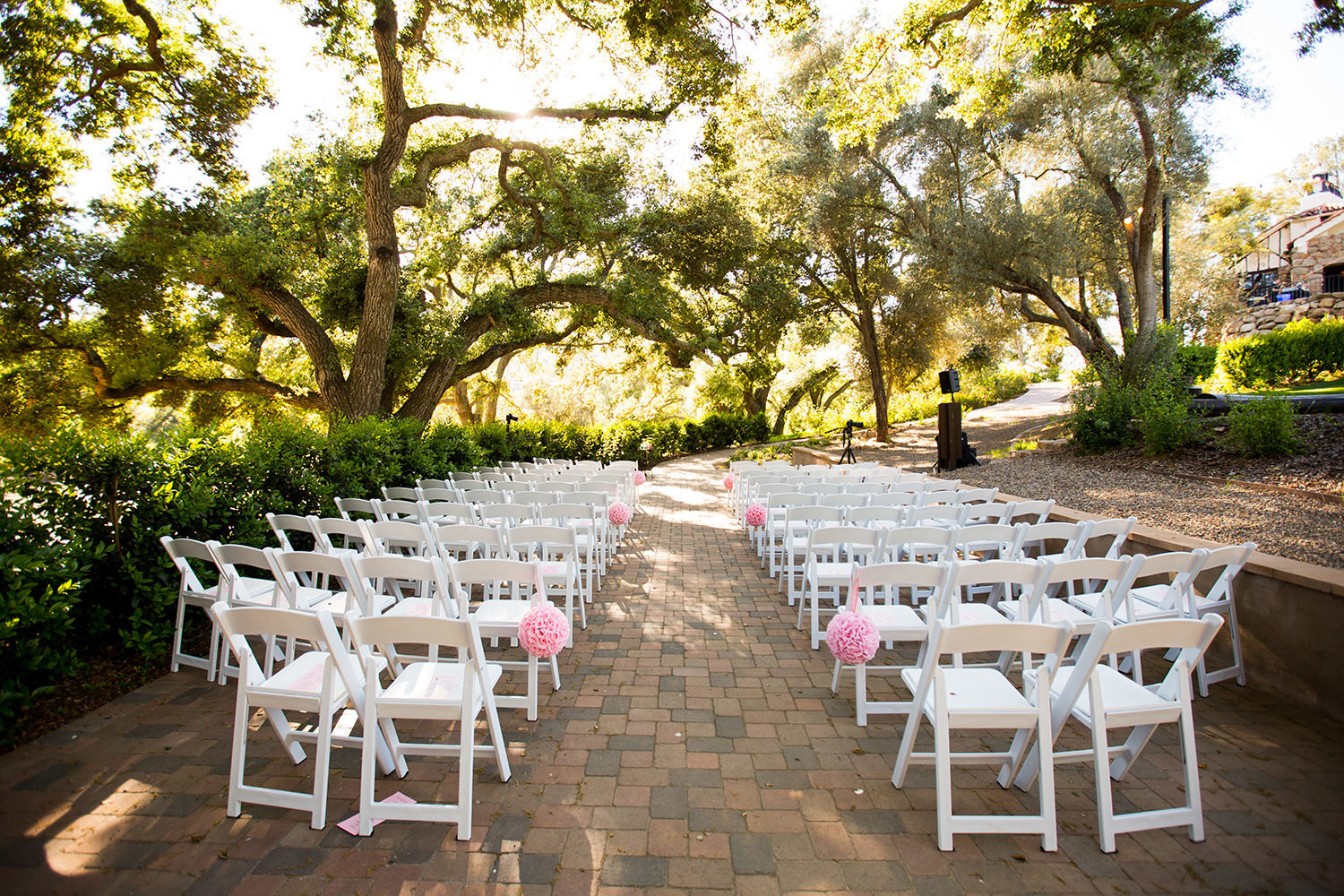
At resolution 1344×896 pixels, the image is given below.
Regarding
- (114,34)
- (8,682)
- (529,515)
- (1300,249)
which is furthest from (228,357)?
(1300,249)

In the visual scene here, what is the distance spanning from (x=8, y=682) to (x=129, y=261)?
33.3 ft

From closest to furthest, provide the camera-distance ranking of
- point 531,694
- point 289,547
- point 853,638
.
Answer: point 853,638, point 531,694, point 289,547

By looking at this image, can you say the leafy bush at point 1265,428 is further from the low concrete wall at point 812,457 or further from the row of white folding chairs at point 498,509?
the row of white folding chairs at point 498,509

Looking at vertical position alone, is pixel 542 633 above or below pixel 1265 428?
below

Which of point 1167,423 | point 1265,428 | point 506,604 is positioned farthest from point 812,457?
point 506,604

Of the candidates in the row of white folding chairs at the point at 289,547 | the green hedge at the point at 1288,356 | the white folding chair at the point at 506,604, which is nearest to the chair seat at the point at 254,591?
the row of white folding chairs at the point at 289,547

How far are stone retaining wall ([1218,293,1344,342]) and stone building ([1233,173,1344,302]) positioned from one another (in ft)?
2.18

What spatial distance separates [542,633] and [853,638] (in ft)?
5.04

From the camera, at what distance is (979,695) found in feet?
7.86

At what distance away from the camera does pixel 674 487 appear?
13.3 meters

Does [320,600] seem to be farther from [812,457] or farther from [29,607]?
[812,457]

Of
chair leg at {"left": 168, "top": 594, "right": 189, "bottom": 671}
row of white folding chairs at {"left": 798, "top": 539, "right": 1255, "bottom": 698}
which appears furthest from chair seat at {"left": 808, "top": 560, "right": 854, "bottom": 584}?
chair leg at {"left": 168, "top": 594, "right": 189, "bottom": 671}

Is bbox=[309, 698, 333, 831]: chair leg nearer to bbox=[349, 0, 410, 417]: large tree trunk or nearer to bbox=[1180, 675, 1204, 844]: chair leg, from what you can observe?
bbox=[1180, 675, 1204, 844]: chair leg

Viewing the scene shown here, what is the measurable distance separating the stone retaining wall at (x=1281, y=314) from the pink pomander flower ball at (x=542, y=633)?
83.2 feet
